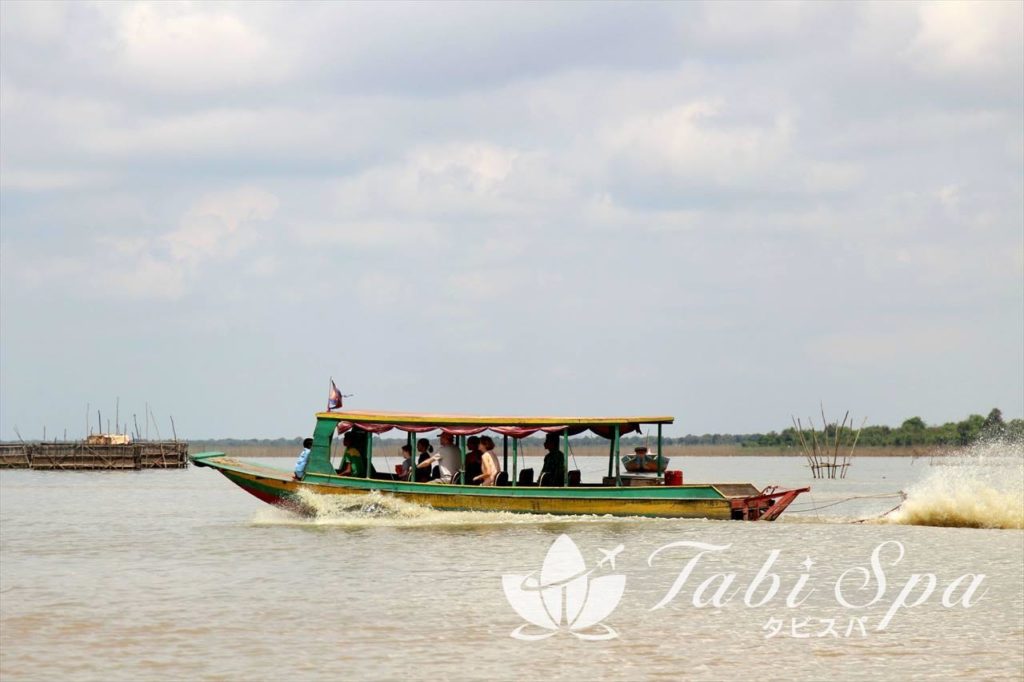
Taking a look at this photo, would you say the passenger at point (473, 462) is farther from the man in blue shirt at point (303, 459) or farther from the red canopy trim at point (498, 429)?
the man in blue shirt at point (303, 459)

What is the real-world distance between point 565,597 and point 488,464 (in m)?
8.66

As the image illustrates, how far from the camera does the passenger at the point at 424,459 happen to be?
25.1 meters

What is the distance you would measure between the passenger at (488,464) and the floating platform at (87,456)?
52.5m

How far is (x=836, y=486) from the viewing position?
55.8m

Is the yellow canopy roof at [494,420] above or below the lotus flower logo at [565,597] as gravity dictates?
above

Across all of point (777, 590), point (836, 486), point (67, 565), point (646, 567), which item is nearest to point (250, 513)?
point (67, 565)

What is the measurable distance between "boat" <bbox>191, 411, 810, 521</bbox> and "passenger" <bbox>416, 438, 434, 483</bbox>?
1.24ft

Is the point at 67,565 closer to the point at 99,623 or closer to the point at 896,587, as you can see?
the point at 99,623

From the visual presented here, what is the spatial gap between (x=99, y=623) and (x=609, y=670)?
661 cm

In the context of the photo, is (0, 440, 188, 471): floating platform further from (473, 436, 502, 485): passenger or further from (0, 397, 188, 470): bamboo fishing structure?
(473, 436, 502, 485): passenger

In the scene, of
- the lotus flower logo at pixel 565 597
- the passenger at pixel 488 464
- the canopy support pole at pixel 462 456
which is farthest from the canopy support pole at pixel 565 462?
the lotus flower logo at pixel 565 597

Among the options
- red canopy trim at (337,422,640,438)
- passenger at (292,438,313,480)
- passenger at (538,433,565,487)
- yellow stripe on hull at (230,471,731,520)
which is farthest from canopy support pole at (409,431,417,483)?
passenger at (538,433,565,487)

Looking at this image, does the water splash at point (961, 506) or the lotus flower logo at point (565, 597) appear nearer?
the lotus flower logo at point (565, 597)

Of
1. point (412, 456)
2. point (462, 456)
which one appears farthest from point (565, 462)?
point (412, 456)
